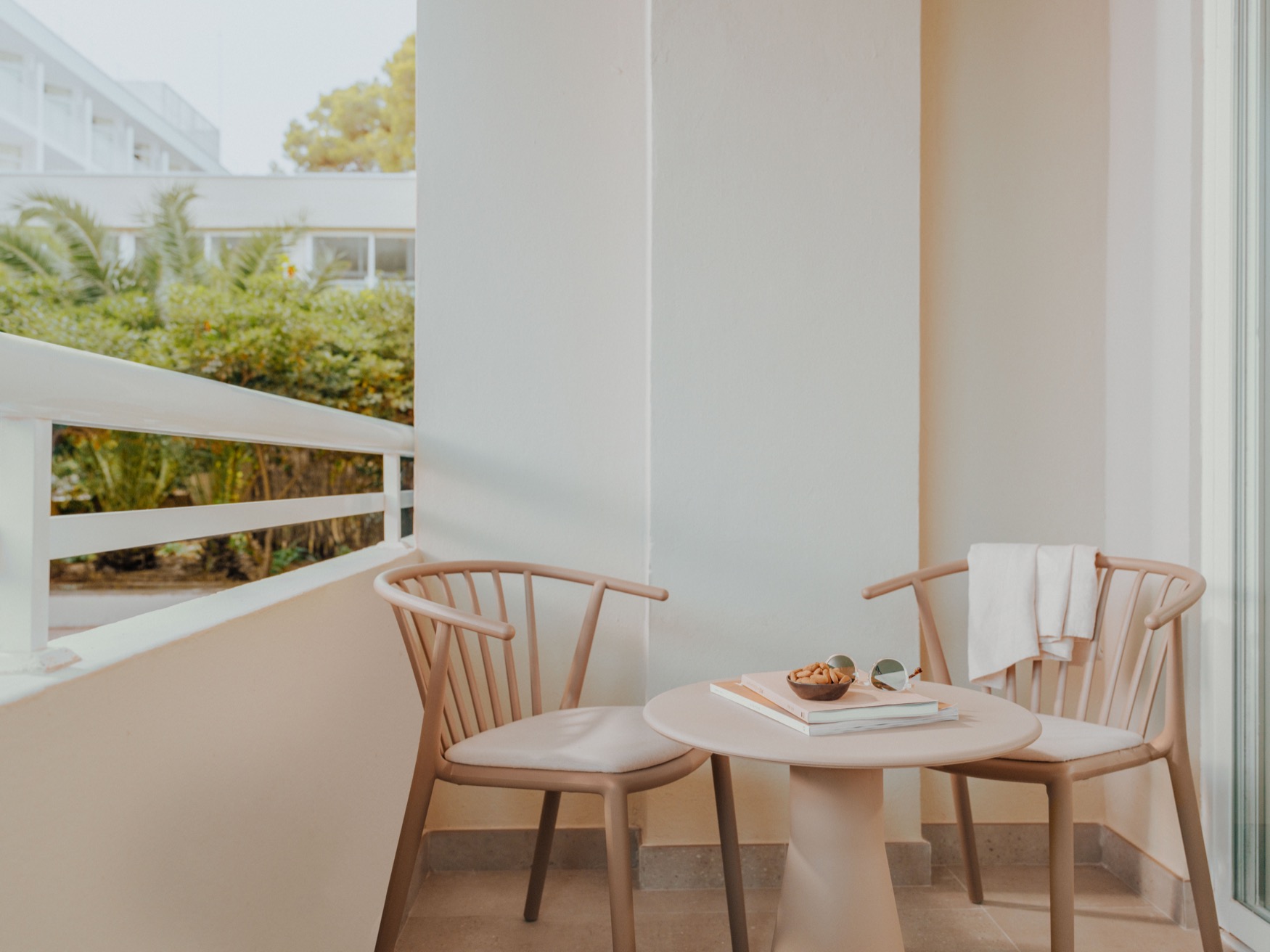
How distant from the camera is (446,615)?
1.46m

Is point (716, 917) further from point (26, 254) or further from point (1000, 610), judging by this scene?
point (26, 254)

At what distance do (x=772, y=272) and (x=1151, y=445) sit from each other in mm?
1060

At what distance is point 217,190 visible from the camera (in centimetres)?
954

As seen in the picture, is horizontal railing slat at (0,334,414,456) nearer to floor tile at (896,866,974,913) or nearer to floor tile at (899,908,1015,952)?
floor tile at (899,908,1015,952)

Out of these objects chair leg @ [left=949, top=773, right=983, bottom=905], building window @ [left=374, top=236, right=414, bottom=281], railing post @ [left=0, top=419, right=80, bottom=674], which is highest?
building window @ [left=374, top=236, right=414, bottom=281]

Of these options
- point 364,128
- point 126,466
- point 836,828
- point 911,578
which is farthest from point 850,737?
point 364,128

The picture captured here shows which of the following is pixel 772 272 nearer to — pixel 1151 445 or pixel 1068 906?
pixel 1151 445

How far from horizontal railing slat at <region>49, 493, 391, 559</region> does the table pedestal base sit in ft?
3.23

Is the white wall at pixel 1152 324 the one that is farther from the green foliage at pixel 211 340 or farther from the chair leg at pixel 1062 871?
the green foliage at pixel 211 340

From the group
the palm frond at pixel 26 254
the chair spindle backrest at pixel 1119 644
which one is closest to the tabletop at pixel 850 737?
the chair spindle backrest at pixel 1119 644

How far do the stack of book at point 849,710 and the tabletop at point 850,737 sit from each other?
0.01 m

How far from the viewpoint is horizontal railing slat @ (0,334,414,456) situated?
0.73m

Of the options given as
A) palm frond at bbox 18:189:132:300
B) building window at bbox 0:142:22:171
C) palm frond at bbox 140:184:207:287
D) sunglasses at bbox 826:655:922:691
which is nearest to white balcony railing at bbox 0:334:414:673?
sunglasses at bbox 826:655:922:691

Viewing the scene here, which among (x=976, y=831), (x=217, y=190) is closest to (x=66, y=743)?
(x=976, y=831)
